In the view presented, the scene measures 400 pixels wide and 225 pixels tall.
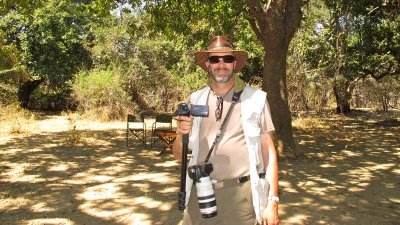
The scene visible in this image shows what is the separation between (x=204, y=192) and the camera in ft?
8.81

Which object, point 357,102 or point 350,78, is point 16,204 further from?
point 357,102

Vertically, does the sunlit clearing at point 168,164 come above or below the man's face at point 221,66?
below

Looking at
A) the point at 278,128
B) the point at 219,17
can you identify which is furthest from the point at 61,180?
the point at 219,17

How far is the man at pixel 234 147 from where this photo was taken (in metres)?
2.71

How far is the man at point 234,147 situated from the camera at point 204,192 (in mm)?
89

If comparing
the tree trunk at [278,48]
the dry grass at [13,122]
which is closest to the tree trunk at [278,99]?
the tree trunk at [278,48]

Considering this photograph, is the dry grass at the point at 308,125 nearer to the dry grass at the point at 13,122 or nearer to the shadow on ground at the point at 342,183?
the shadow on ground at the point at 342,183

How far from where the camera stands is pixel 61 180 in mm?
7762

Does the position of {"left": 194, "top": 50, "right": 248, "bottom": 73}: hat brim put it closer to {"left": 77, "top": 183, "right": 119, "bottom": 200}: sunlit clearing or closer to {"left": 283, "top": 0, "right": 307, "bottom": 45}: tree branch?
{"left": 77, "top": 183, "right": 119, "bottom": 200}: sunlit clearing

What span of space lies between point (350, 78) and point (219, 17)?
10273mm

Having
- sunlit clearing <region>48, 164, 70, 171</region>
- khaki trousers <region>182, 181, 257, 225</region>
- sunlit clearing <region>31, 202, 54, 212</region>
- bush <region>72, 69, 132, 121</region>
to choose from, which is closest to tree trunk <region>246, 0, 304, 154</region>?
sunlit clearing <region>48, 164, 70, 171</region>

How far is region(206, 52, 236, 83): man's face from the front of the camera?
2836 mm

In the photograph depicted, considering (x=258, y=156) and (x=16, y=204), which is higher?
(x=258, y=156)

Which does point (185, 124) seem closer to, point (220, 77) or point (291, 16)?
point (220, 77)
